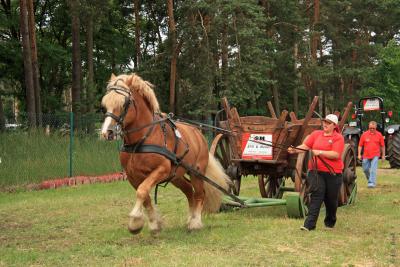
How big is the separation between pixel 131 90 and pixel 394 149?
14.0m

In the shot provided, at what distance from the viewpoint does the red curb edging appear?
14.0 metres

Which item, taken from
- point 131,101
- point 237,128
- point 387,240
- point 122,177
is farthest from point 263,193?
point 122,177

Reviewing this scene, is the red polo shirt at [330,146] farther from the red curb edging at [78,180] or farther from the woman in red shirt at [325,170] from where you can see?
the red curb edging at [78,180]

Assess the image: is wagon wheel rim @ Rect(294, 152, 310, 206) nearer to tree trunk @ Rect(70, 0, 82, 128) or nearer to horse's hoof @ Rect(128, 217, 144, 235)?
horse's hoof @ Rect(128, 217, 144, 235)

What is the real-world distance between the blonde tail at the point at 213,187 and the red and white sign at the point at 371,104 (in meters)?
12.9

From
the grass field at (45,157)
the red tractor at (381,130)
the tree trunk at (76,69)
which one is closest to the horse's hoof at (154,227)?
the grass field at (45,157)

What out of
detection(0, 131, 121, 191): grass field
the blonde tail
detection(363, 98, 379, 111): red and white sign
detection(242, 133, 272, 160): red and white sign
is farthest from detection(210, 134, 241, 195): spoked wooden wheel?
detection(363, 98, 379, 111): red and white sign

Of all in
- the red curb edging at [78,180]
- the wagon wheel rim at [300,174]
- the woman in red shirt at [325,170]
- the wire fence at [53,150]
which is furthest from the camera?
the wire fence at [53,150]

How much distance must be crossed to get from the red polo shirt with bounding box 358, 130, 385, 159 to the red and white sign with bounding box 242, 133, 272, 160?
5633 millimetres

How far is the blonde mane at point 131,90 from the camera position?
654 cm

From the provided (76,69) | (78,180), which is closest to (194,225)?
(78,180)

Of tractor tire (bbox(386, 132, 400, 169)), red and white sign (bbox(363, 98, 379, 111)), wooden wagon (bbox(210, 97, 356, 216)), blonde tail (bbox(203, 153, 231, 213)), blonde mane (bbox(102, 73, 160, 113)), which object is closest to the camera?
blonde mane (bbox(102, 73, 160, 113))

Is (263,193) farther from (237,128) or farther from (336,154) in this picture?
(336,154)

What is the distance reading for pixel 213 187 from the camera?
8.49m
